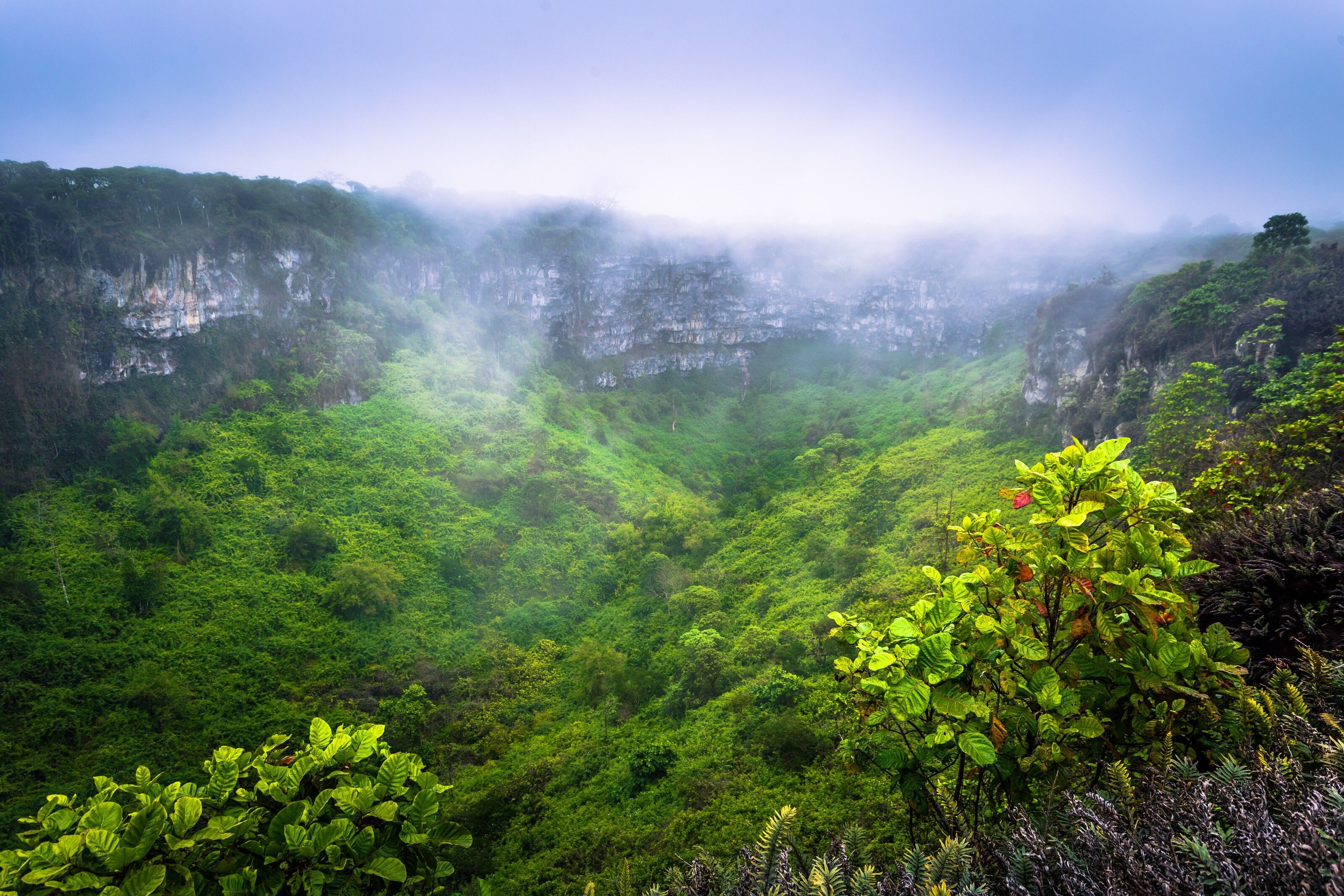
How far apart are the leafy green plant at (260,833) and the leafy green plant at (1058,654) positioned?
2002mm

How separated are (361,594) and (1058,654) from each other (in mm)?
26636

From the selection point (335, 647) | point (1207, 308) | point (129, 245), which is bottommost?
point (335, 647)

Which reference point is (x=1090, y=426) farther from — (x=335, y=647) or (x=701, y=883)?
(x=335, y=647)

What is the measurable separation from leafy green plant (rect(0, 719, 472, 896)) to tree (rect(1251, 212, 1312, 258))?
32.4 meters

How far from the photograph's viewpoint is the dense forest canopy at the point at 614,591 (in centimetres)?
196

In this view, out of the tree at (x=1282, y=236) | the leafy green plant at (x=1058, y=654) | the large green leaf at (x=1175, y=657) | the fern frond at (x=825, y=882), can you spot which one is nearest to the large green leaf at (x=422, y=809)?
the fern frond at (x=825, y=882)

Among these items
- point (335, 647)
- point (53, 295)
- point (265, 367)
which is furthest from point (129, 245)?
point (335, 647)

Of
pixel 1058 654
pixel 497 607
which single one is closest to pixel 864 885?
pixel 1058 654

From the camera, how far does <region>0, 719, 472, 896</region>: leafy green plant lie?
1891mm

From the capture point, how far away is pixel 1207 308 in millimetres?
20969

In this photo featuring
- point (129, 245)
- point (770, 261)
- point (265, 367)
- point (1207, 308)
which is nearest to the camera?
point (1207, 308)

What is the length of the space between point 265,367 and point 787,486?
37.4m

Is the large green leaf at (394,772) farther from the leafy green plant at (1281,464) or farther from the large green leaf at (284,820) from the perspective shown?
the leafy green plant at (1281,464)

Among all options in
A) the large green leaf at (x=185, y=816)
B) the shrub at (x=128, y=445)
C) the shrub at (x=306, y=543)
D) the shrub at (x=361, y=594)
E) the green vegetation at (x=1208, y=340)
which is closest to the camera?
the large green leaf at (x=185, y=816)
